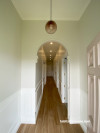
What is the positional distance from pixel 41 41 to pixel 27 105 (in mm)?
1912

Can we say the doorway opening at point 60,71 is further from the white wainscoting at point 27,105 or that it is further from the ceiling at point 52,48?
the white wainscoting at point 27,105

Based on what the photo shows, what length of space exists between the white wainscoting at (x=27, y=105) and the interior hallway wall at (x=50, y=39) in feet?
0.21

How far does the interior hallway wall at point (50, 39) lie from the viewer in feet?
8.21

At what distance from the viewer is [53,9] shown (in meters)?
2.09

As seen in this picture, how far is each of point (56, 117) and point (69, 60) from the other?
1.93m

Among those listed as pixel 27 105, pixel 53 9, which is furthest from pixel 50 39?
pixel 27 105

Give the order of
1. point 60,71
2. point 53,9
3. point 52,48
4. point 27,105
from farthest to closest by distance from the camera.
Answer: point 52,48, point 60,71, point 27,105, point 53,9

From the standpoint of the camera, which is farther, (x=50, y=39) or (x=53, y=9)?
(x=50, y=39)

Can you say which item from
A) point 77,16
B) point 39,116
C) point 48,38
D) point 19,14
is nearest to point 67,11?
point 77,16

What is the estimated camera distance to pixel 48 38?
254 centimetres

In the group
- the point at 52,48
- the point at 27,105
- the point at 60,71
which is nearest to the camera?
the point at 27,105

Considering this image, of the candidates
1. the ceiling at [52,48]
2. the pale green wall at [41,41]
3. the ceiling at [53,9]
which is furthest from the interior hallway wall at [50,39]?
the ceiling at [52,48]

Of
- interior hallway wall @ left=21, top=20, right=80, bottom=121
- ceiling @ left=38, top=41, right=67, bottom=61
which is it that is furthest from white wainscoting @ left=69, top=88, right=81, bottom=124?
ceiling @ left=38, top=41, right=67, bottom=61

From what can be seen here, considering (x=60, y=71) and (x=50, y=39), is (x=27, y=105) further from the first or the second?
(x=60, y=71)
